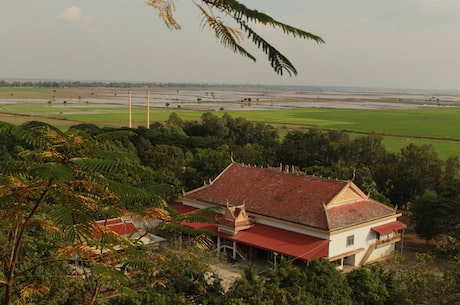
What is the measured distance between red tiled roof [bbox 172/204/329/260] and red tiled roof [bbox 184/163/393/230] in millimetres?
726

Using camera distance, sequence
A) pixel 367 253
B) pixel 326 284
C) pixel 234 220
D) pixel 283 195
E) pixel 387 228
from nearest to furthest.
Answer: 1. pixel 326 284
2. pixel 234 220
3. pixel 367 253
4. pixel 387 228
5. pixel 283 195

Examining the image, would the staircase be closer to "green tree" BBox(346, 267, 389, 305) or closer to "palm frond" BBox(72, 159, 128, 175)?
"green tree" BBox(346, 267, 389, 305)

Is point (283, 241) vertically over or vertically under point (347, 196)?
under

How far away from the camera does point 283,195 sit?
2805cm

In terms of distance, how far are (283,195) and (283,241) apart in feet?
11.5

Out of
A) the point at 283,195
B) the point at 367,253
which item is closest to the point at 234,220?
the point at 283,195

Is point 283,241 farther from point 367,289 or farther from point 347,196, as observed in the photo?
point 367,289

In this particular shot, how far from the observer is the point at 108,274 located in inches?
229

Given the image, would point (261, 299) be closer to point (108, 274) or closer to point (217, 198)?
point (108, 274)

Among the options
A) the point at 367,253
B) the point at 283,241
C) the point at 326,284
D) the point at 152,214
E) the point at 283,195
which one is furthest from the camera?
the point at 283,195

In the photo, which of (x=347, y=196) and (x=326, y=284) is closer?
(x=326, y=284)

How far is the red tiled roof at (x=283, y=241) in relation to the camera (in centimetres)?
2394

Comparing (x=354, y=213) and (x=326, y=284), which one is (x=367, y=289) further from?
(x=354, y=213)

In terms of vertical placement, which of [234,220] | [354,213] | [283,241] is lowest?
[283,241]
